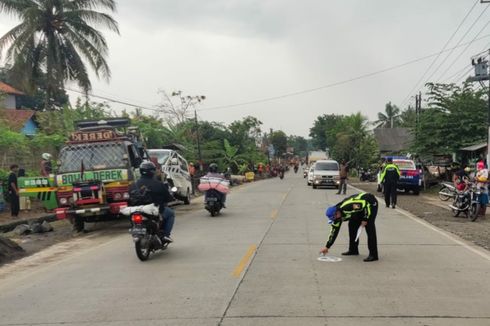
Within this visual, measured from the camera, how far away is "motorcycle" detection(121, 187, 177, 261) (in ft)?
29.2

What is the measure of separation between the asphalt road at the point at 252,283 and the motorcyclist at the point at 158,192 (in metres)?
0.49

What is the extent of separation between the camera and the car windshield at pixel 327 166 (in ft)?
105

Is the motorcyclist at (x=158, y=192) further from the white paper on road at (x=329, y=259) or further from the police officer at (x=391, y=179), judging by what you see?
the police officer at (x=391, y=179)

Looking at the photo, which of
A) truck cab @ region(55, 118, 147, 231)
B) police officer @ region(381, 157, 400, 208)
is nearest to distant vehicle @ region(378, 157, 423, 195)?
police officer @ region(381, 157, 400, 208)

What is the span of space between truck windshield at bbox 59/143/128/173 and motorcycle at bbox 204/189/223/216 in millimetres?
3333

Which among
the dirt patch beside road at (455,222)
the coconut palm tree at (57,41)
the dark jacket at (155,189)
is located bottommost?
the dirt patch beside road at (455,222)

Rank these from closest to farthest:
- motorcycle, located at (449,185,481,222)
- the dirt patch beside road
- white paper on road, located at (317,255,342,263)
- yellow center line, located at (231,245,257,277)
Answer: yellow center line, located at (231,245,257,277) → white paper on road, located at (317,255,342,263) → the dirt patch beside road → motorcycle, located at (449,185,481,222)

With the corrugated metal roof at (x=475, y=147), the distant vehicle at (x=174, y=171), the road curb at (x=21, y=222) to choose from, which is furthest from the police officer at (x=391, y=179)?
the road curb at (x=21, y=222)

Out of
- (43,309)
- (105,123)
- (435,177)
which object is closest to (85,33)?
(105,123)

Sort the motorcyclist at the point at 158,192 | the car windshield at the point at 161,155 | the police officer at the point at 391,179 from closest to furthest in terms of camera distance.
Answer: the motorcyclist at the point at 158,192 < the police officer at the point at 391,179 < the car windshield at the point at 161,155

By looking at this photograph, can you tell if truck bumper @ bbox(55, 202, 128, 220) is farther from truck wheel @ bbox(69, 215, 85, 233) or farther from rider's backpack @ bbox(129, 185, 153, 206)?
rider's backpack @ bbox(129, 185, 153, 206)

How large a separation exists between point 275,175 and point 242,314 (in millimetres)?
64263

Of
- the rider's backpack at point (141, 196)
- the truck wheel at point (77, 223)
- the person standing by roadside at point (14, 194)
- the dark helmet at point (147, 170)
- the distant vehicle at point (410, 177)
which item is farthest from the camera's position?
the distant vehicle at point (410, 177)

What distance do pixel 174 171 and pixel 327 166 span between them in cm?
1474
